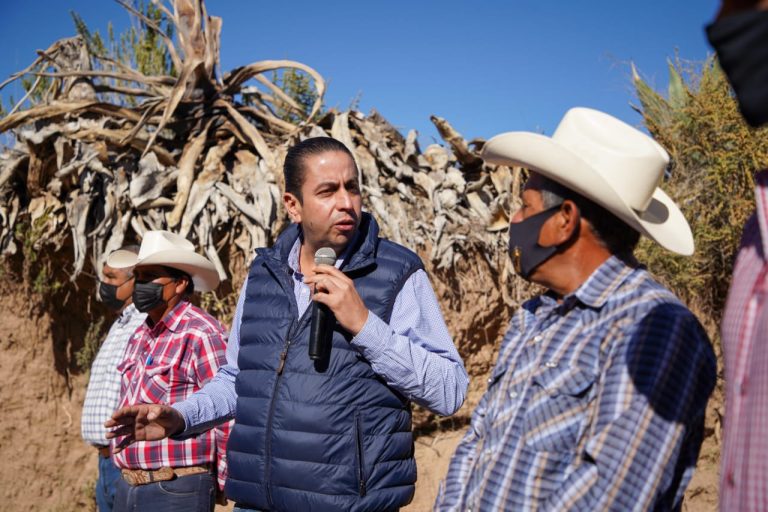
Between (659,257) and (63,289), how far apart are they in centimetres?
599

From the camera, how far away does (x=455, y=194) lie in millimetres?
7469

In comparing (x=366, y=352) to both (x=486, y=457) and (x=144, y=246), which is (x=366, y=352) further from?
(x=144, y=246)

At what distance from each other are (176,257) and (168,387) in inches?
33.1

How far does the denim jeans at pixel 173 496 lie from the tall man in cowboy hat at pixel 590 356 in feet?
6.68

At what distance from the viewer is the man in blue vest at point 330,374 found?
291cm

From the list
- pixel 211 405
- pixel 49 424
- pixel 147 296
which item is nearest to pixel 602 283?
pixel 211 405

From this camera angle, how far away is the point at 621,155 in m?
2.12

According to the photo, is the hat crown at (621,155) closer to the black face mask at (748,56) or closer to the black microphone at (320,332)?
the black face mask at (748,56)

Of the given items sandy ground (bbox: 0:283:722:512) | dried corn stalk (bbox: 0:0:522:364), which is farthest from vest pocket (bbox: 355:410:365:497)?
sandy ground (bbox: 0:283:722:512)

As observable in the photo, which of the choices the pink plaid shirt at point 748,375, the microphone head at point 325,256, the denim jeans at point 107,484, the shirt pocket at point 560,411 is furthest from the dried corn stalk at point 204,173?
the pink plaid shirt at point 748,375

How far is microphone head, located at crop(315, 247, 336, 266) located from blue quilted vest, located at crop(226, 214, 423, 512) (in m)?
0.09

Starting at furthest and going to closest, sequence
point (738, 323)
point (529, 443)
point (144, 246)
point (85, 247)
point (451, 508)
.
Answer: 1. point (85, 247)
2. point (144, 246)
3. point (451, 508)
4. point (529, 443)
5. point (738, 323)

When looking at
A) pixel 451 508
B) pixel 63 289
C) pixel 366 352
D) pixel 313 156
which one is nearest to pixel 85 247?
pixel 63 289

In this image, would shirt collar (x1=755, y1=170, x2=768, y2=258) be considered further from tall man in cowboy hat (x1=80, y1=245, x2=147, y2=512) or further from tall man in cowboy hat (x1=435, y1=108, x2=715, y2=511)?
tall man in cowboy hat (x1=80, y1=245, x2=147, y2=512)
